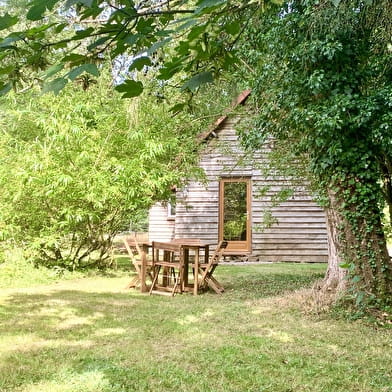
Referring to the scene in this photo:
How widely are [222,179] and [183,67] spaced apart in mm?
12192

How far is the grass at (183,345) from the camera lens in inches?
148

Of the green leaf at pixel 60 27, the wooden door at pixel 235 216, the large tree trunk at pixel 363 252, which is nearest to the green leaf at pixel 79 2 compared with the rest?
the green leaf at pixel 60 27

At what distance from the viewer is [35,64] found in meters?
1.65

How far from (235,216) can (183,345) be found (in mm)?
9209

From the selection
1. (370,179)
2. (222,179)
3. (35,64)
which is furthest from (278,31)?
(222,179)

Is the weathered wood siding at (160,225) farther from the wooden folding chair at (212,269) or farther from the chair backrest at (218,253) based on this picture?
the chair backrest at (218,253)

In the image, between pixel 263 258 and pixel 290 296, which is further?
pixel 263 258

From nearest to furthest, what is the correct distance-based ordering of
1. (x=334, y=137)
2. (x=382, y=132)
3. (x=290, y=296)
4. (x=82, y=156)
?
(x=382, y=132), (x=334, y=137), (x=290, y=296), (x=82, y=156)

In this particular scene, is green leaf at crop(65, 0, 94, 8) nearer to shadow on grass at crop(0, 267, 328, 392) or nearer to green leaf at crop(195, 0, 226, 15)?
green leaf at crop(195, 0, 226, 15)

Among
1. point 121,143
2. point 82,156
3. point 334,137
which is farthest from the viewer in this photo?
point 121,143

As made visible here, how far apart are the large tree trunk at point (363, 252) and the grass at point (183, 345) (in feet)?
2.26

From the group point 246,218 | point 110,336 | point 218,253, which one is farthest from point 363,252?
point 246,218

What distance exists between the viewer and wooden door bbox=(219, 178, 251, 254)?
45.2 ft

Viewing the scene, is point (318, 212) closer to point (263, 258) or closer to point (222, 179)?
point (263, 258)
